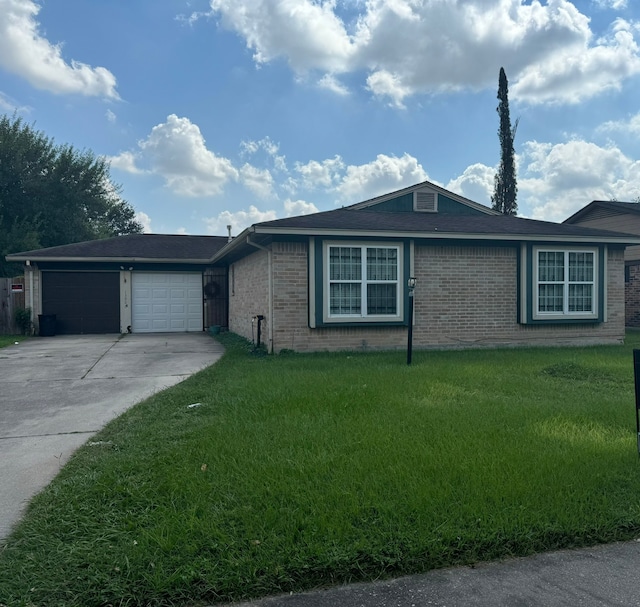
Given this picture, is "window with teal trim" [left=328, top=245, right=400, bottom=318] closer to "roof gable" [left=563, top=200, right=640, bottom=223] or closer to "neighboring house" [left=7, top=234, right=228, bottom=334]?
"neighboring house" [left=7, top=234, right=228, bottom=334]

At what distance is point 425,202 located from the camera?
563 inches

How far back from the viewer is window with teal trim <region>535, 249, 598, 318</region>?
1184 centimetres

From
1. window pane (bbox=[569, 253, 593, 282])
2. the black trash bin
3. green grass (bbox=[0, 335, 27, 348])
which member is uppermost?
window pane (bbox=[569, 253, 593, 282])

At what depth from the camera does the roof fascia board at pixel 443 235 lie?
1009cm

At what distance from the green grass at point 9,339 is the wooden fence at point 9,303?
1.87 feet

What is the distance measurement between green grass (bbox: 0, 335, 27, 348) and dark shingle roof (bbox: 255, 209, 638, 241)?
8.49 meters

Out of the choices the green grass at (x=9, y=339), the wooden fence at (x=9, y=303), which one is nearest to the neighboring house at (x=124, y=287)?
the wooden fence at (x=9, y=303)

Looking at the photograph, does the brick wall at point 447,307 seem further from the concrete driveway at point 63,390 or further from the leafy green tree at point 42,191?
the leafy green tree at point 42,191

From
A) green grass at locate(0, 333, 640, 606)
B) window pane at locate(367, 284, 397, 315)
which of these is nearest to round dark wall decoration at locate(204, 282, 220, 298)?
window pane at locate(367, 284, 397, 315)

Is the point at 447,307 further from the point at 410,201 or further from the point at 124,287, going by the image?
the point at 124,287

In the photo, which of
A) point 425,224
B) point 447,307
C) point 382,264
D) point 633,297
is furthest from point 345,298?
point 633,297

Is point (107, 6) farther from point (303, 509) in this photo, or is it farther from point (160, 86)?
point (303, 509)

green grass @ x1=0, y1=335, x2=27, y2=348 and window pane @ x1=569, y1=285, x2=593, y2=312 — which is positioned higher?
window pane @ x1=569, y1=285, x2=593, y2=312

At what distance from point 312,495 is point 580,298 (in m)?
11.0
